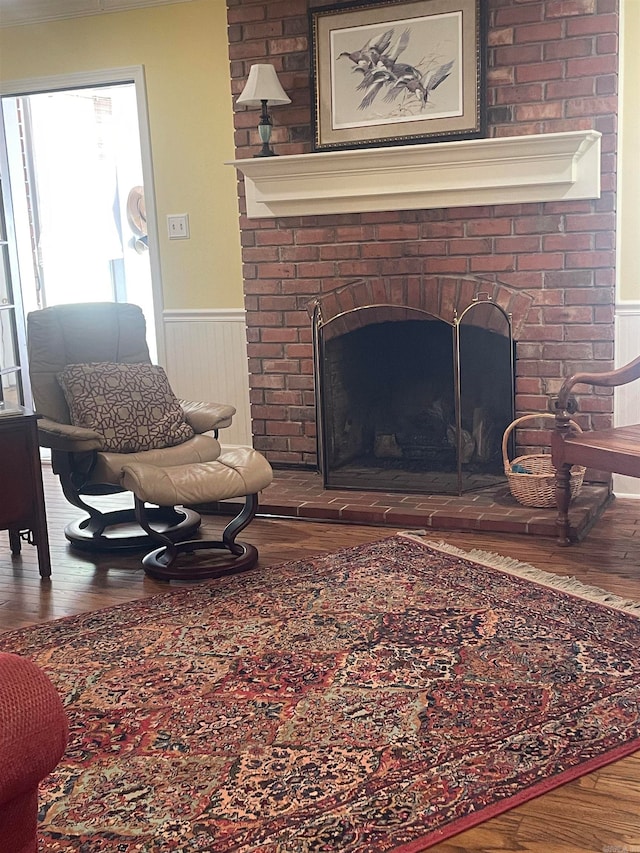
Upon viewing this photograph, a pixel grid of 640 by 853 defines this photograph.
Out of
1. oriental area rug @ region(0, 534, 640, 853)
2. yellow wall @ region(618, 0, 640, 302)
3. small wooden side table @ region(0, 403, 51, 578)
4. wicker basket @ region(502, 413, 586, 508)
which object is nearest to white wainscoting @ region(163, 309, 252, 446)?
wicker basket @ region(502, 413, 586, 508)

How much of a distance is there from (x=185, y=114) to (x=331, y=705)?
3.43 metres

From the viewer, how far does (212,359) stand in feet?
16.7

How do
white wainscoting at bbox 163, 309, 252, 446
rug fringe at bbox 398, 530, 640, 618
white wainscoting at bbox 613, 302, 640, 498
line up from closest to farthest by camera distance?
rug fringe at bbox 398, 530, 640, 618 → white wainscoting at bbox 613, 302, 640, 498 → white wainscoting at bbox 163, 309, 252, 446

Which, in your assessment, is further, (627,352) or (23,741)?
(627,352)

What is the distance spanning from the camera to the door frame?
5027 millimetres

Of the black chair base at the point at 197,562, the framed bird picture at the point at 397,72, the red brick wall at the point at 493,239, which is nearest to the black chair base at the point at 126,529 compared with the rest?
the black chair base at the point at 197,562

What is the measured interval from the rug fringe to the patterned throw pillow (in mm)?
1025

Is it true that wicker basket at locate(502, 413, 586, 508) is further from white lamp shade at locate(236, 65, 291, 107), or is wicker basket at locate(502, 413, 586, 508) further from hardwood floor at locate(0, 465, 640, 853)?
white lamp shade at locate(236, 65, 291, 107)

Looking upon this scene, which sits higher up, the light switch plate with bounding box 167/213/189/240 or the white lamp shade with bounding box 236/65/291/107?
the white lamp shade with bounding box 236/65/291/107

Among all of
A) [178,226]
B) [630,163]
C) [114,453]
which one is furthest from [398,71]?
[114,453]

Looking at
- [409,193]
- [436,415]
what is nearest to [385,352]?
[436,415]

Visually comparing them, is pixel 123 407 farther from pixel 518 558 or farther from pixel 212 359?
pixel 518 558

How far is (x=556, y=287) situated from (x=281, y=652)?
2.18 m

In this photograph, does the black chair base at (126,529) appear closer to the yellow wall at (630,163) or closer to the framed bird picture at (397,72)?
the framed bird picture at (397,72)
